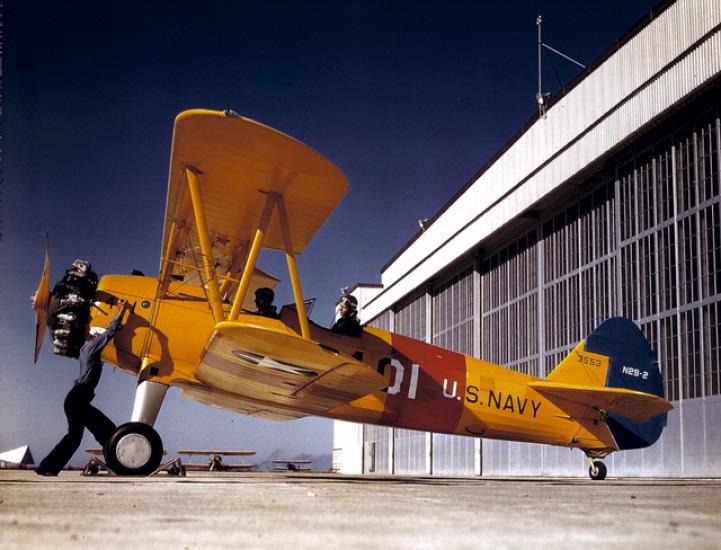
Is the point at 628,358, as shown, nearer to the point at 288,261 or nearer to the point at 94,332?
the point at 288,261

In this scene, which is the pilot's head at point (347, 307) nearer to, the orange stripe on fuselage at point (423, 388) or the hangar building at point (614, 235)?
the orange stripe on fuselage at point (423, 388)

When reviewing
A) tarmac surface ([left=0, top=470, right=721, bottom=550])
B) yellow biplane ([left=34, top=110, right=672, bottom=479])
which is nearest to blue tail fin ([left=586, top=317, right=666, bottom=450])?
yellow biplane ([left=34, top=110, right=672, bottom=479])

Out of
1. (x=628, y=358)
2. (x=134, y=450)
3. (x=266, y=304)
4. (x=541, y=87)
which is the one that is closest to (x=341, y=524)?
(x=134, y=450)

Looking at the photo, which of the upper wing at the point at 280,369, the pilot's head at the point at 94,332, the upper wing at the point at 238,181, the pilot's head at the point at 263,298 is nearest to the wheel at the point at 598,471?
the upper wing at the point at 280,369

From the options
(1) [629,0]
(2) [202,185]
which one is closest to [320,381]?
(2) [202,185]

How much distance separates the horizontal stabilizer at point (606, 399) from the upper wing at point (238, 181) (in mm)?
4253

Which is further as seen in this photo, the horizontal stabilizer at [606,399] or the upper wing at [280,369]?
the horizontal stabilizer at [606,399]

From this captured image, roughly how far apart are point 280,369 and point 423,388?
282 centimetres

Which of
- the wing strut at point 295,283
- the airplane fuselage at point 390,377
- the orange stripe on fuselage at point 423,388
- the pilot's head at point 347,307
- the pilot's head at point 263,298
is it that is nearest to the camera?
the wing strut at point 295,283

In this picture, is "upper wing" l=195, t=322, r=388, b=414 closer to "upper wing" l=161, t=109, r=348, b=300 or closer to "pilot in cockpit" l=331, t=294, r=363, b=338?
"pilot in cockpit" l=331, t=294, r=363, b=338

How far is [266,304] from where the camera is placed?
909 centimetres

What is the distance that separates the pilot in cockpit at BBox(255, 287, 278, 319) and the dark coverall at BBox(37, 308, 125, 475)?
171cm

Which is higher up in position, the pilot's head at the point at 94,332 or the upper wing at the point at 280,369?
the pilot's head at the point at 94,332

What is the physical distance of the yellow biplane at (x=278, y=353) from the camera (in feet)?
25.6
